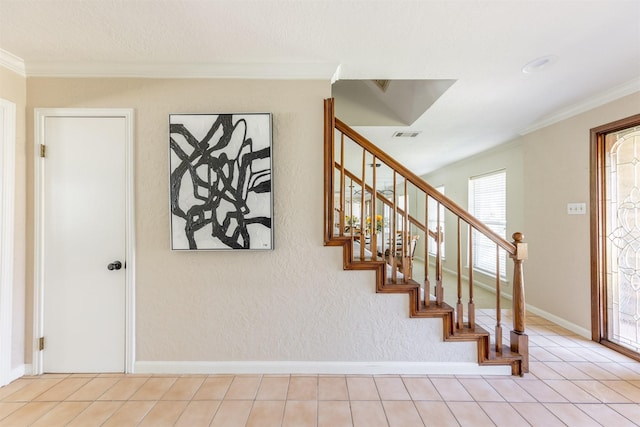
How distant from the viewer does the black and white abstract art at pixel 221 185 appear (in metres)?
2.14

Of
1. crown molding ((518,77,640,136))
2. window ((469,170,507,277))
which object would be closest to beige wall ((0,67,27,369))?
crown molding ((518,77,640,136))

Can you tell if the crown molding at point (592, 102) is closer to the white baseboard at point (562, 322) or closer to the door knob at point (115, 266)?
the white baseboard at point (562, 322)

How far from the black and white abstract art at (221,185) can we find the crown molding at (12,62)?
4.12 feet

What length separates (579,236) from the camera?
2922mm

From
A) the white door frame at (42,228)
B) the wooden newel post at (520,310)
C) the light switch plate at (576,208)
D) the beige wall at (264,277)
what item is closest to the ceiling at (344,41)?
the beige wall at (264,277)

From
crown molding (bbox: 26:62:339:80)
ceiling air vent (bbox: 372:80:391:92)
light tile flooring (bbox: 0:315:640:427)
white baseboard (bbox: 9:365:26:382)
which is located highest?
ceiling air vent (bbox: 372:80:391:92)

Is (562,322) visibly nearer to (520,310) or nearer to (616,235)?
(616,235)

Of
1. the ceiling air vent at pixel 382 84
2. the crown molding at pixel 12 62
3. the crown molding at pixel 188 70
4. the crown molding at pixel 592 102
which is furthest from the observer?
the ceiling air vent at pixel 382 84

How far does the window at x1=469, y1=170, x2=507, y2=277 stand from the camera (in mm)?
4512

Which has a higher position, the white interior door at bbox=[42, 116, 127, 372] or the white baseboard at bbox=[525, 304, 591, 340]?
the white interior door at bbox=[42, 116, 127, 372]

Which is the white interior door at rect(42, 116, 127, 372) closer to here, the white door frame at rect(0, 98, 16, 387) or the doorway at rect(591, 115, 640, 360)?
the white door frame at rect(0, 98, 16, 387)

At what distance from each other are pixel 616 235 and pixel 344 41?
307 cm

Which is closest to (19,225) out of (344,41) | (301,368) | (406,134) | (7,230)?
(7,230)

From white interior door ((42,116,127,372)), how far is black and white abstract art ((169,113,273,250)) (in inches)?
19.2
